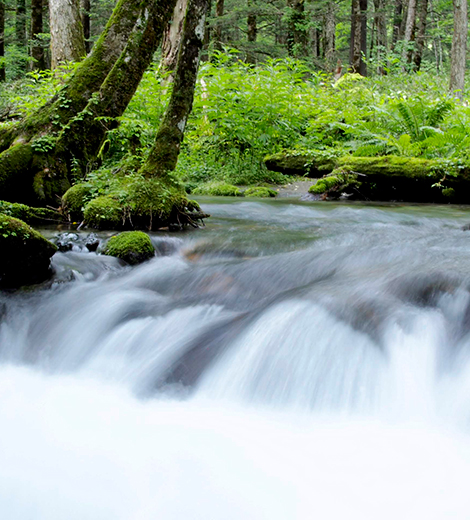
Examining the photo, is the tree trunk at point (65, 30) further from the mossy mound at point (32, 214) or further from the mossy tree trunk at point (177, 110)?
the mossy tree trunk at point (177, 110)

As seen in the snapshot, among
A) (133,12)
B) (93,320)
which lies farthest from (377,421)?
(133,12)

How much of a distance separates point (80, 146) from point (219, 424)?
17.1 feet

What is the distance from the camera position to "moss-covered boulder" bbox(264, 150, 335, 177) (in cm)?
1011

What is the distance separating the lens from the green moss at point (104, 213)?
5.77 meters

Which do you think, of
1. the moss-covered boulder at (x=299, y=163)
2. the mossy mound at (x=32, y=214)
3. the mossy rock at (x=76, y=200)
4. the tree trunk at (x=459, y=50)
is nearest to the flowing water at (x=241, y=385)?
the mossy mound at (x=32, y=214)

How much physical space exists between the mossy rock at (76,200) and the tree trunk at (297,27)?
14.0 meters

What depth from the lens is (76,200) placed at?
621cm

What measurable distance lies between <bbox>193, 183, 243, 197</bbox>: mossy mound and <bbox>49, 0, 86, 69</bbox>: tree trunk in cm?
442

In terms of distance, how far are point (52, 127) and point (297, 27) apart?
13.6m

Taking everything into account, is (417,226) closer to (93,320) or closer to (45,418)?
(93,320)

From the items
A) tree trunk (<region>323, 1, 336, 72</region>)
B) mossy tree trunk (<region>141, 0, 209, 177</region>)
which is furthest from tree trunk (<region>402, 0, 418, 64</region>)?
mossy tree trunk (<region>141, 0, 209, 177</region>)

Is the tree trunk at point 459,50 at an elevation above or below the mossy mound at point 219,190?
above

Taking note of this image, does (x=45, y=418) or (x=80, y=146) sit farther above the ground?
(x=80, y=146)

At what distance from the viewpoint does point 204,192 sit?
1033 cm
